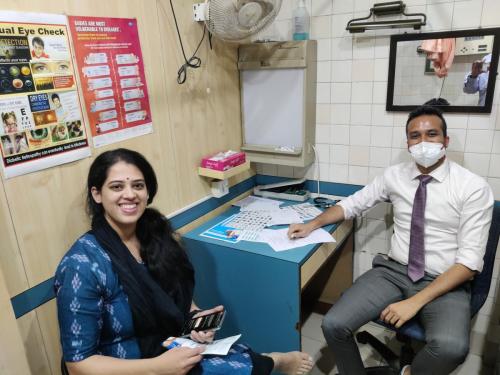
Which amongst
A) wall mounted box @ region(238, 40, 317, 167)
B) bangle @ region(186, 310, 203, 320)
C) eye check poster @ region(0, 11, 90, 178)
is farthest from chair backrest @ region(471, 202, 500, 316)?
eye check poster @ region(0, 11, 90, 178)

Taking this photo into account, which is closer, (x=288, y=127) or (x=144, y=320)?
(x=144, y=320)

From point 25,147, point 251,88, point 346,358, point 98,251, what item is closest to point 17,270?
point 98,251

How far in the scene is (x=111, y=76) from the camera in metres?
1.50

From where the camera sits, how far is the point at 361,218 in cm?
232

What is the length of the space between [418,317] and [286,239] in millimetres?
663

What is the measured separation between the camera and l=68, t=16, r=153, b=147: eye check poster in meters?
1.40

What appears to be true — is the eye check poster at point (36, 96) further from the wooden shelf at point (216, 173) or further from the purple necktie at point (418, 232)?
the purple necktie at point (418, 232)

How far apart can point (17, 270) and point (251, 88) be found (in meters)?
1.51

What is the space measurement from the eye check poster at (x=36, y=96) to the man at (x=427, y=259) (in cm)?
109

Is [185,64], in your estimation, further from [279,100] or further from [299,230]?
[299,230]

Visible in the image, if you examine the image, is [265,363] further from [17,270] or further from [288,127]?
[288,127]

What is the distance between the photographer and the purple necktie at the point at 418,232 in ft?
5.73

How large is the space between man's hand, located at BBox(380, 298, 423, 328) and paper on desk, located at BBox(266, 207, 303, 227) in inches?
24.1

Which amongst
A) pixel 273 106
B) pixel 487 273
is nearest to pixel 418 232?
pixel 487 273
